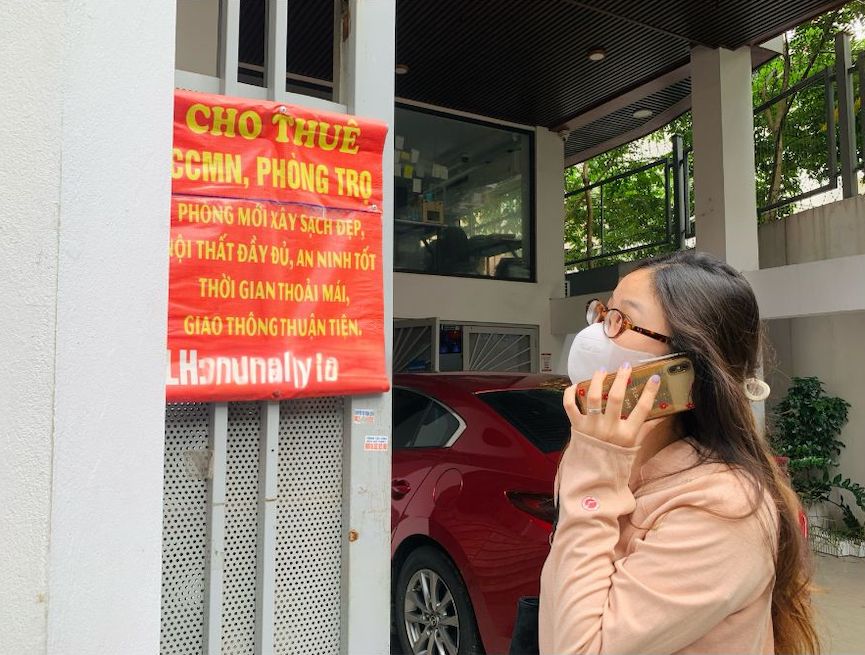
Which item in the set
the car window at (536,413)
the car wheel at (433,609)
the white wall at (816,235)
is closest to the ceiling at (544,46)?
the white wall at (816,235)

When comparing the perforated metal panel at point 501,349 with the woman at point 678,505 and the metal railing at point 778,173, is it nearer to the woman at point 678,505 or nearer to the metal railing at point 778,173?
the metal railing at point 778,173

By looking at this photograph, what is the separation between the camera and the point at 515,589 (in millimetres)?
3705

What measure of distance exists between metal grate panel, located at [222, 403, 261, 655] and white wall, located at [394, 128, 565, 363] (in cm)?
802

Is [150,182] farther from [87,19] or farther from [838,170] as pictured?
[838,170]

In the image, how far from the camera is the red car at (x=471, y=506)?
3775 mm

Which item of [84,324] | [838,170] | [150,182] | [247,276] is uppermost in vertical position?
[838,170]

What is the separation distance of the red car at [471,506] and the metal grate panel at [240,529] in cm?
179

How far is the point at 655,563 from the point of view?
126cm

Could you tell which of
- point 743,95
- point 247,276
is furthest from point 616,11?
point 247,276

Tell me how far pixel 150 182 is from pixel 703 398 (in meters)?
1.43

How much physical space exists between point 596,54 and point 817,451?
5.38 meters

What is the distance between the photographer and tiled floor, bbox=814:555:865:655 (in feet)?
16.0

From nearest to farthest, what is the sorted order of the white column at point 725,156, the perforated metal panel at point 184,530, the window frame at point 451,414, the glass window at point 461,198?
the perforated metal panel at point 184,530, the window frame at point 451,414, the white column at point 725,156, the glass window at point 461,198

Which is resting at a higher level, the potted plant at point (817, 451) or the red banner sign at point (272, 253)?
the red banner sign at point (272, 253)
